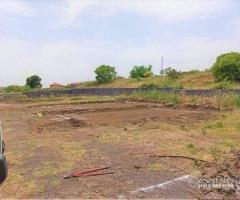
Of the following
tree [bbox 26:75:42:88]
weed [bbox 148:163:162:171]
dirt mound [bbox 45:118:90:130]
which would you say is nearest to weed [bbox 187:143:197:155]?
weed [bbox 148:163:162:171]

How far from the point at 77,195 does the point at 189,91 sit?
18971mm

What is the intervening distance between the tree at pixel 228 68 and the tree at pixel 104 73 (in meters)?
15.9

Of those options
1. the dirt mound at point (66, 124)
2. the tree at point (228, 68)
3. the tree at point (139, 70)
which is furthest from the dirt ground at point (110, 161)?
the tree at point (139, 70)

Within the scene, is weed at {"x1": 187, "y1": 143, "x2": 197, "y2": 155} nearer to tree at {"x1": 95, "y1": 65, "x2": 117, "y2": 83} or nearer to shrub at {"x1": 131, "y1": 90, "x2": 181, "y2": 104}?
shrub at {"x1": 131, "y1": 90, "x2": 181, "y2": 104}

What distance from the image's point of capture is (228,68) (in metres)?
28.4

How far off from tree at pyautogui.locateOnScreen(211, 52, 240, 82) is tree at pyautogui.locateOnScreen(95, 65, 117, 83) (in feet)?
52.1

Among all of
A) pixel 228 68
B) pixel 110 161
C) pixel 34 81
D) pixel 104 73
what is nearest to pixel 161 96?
pixel 228 68

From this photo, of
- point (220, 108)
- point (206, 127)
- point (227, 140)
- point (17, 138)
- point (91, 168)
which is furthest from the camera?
point (220, 108)

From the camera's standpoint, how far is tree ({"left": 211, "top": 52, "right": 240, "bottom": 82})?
2789 cm

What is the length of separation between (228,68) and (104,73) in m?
17.6

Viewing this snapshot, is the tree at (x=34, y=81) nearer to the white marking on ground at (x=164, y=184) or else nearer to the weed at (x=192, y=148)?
the weed at (x=192, y=148)

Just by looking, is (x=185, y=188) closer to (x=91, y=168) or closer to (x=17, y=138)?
(x=91, y=168)

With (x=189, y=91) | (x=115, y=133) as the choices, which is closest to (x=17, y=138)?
(x=115, y=133)

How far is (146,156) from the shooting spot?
627 cm
